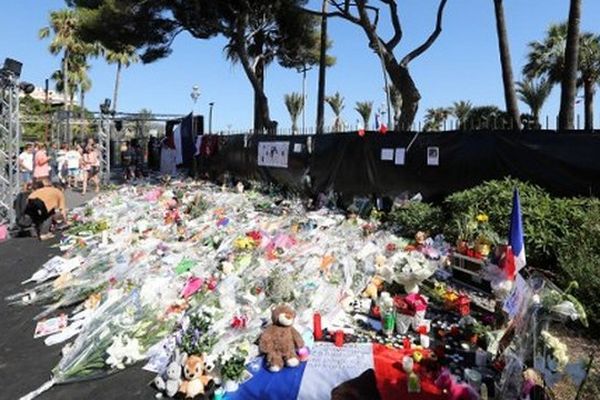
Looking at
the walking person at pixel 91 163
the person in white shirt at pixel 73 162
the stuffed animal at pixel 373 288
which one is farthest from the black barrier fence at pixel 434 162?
the person in white shirt at pixel 73 162

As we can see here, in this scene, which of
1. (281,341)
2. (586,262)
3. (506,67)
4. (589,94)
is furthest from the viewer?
(589,94)

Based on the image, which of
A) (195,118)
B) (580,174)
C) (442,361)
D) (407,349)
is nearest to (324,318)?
(407,349)

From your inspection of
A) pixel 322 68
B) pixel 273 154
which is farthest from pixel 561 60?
pixel 273 154

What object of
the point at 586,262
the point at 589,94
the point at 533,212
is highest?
the point at 589,94

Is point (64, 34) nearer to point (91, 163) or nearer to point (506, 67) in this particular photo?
point (91, 163)

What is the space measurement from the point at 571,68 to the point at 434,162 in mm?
4253

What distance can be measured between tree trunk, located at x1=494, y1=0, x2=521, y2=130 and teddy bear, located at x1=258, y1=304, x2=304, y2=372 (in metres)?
8.95

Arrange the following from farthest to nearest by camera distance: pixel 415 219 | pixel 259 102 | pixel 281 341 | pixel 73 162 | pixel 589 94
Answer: pixel 589 94 < pixel 259 102 < pixel 73 162 < pixel 415 219 < pixel 281 341

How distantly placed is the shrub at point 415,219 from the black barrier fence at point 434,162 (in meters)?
0.48

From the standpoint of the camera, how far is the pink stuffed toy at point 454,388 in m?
2.93

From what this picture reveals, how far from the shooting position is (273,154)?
39.4 feet

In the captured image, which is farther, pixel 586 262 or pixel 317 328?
pixel 586 262

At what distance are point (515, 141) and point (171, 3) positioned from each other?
14.7 m

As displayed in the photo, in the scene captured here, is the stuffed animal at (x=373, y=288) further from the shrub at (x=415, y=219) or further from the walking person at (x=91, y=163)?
the walking person at (x=91, y=163)
